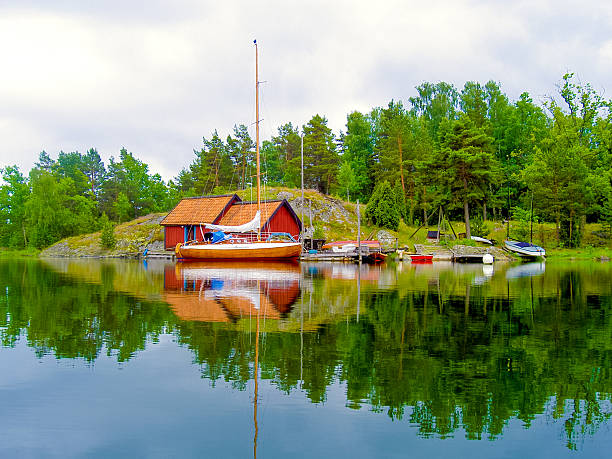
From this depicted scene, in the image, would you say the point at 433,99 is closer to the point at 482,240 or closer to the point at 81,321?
the point at 482,240

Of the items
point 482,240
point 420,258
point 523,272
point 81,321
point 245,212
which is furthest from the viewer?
point 245,212

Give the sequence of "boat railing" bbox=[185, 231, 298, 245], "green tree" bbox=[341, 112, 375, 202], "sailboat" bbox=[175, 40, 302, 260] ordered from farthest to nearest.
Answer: "green tree" bbox=[341, 112, 375, 202], "boat railing" bbox=[185, 231, 298, 245], "sailboat" bbox=[175, 40, 302, 260]

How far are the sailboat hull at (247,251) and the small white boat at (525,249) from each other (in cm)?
2234

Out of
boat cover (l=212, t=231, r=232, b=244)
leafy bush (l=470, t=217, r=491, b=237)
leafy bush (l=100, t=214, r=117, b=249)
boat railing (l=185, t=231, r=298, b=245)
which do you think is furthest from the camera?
leafy bush (l=100, t=214, r=117, b=249)

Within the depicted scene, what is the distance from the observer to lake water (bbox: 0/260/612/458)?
19.2 ft

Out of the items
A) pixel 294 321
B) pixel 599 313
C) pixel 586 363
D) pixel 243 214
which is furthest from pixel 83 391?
pixel 243 214

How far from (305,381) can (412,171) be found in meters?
60.7

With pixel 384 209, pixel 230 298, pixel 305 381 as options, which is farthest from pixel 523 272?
pixel 305 381

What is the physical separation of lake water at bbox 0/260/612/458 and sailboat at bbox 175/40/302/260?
1141 inches

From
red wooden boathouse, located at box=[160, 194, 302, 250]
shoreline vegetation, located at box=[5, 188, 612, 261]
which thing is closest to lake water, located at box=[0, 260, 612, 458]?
red wooden boathouse, located at box=[160, 194, 302, 250]

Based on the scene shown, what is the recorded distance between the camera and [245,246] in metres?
45.4

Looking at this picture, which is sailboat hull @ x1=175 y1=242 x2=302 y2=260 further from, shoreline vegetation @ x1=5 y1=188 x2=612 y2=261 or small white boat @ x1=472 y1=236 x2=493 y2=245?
small white boat @ x1=472 y1=236 x2=493 y2=245

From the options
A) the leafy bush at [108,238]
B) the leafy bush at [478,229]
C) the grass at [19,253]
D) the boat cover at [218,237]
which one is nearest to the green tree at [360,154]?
the leafy bush at [478,229]

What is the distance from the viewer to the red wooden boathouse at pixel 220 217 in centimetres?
5262
